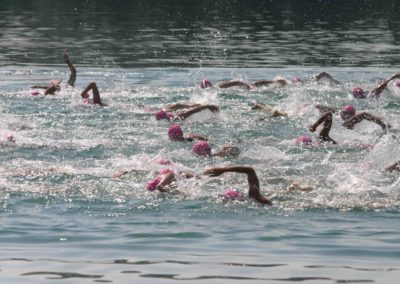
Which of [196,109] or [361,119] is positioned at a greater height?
[361,119]

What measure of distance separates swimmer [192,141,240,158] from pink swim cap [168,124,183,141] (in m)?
1.42

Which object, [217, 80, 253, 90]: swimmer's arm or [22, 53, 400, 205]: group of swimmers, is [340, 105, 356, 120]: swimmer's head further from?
[217, 80, 253, 90]: swimmer's arm

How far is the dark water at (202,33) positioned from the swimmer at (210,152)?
51.7ft

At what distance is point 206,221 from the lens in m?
14.4

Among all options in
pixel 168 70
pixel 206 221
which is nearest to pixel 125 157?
pixel 206 221

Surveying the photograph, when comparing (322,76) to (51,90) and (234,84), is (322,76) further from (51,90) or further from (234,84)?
(51,90)

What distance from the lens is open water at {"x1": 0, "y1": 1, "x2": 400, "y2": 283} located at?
12.4 m

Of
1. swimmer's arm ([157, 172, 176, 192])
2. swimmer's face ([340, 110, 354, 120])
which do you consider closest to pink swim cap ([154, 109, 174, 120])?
→ swimmer's face ([340, 110, 354, 120])

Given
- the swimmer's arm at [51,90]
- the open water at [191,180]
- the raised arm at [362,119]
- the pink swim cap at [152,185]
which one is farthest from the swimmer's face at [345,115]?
the pink swim cap at [152,185]

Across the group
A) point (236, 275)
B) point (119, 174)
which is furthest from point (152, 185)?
point (236, 275)

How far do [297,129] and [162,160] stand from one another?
528 centimetres

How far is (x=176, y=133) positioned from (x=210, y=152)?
1.62 metres

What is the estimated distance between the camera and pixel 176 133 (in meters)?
20.7

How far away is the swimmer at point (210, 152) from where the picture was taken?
751 inches
